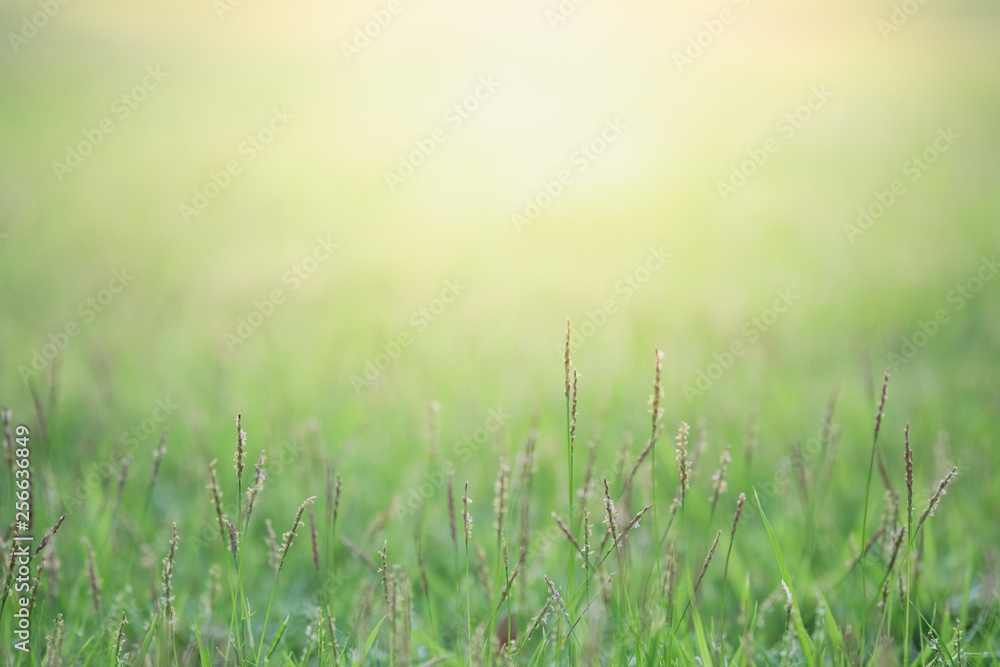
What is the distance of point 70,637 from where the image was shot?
2143mm

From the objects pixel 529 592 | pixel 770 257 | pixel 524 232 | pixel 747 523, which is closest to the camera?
pixel 529 592

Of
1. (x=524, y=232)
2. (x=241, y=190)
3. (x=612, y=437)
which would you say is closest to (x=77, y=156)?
(x=241, y=190)

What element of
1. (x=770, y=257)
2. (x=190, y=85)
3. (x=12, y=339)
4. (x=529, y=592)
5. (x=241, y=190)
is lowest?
(x=529, y=592)

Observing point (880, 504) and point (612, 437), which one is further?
point (612, 437)

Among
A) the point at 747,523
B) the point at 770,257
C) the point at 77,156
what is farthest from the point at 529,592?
the point at 77,156

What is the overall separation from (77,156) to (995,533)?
883cm

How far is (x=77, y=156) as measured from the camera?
27.1 feet

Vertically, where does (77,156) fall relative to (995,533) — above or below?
above

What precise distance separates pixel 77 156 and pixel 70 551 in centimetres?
688

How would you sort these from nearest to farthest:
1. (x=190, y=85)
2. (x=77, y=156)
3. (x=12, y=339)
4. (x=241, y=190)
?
(x=12, y=339), (x=241, y=190), (x=77, y=156), (x=190, y=85)

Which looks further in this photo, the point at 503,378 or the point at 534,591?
the point at 503,378

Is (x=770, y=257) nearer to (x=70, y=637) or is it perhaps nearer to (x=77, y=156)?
(x=70, y=637)

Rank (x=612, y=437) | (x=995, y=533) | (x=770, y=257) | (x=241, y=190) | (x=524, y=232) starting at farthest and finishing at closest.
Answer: (x=241, y=190) < (x=524, y=232) < (x=770, y=257) < (x=612, y=437) < (x=995, y=533)

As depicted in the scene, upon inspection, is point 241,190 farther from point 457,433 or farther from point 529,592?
point 529,592
